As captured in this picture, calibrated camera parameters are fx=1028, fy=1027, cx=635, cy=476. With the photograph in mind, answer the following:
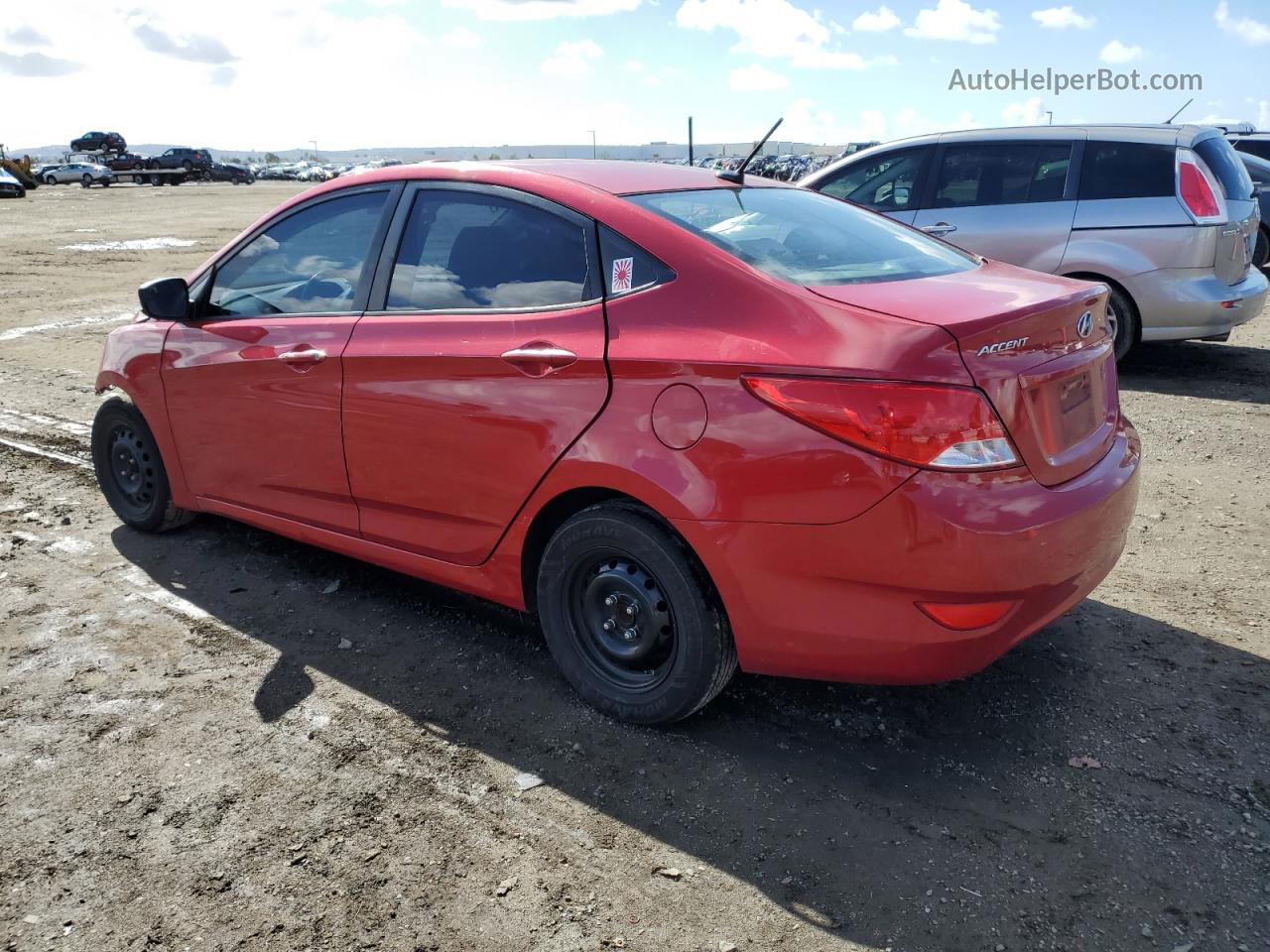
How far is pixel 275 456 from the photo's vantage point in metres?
4.04

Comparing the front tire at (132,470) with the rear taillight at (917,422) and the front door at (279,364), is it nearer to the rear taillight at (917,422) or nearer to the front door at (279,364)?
the front door at (279,364)

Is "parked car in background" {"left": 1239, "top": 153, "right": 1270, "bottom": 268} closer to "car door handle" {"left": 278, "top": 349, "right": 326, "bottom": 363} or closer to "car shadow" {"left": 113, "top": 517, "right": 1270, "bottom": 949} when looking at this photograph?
"car shadow" {"left": 113, "top": 517, "right": 1270, "bottom": 949}

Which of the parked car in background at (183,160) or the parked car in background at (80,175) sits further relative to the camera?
the parked car in background at (183,160)

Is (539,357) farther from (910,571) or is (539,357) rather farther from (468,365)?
(910,571)

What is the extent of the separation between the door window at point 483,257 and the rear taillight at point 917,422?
36.8 inches

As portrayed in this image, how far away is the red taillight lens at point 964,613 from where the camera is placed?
2.60 meters

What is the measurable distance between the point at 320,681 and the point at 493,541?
0.83 meters

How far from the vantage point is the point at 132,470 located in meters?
4.96

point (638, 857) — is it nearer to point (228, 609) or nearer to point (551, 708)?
point (551, 708)

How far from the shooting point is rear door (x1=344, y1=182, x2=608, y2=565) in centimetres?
310

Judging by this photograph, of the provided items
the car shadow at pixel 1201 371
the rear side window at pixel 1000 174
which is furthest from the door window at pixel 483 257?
the rear side window at pixel 1000 174

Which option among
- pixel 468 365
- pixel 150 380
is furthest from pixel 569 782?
pixel 150 380

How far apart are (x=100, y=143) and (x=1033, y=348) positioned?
77297mm


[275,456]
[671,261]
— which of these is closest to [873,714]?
[671,261]
